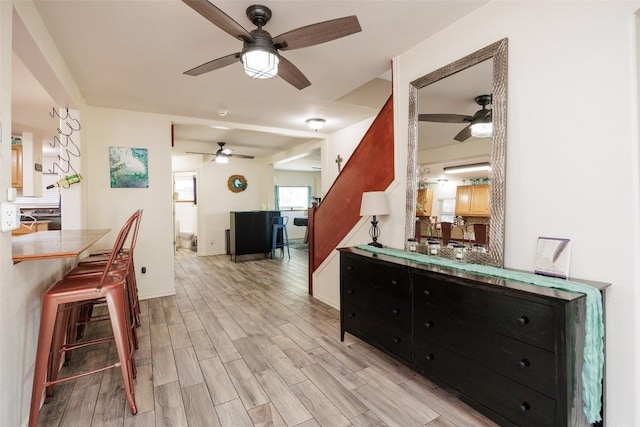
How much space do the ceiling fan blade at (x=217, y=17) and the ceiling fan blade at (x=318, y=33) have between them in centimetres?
22

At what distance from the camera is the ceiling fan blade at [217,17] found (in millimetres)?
1450

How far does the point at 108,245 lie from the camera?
3734 millimetres

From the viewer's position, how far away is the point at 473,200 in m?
2.01

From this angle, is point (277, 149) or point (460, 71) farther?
point (277, 149)

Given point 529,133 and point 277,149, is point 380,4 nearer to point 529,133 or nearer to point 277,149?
point 529,133

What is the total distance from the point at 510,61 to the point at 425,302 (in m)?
1.56

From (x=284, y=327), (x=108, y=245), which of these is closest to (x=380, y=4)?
(x=284, y=327)

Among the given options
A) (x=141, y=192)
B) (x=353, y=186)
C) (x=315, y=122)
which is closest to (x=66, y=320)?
(x=141, y=192)

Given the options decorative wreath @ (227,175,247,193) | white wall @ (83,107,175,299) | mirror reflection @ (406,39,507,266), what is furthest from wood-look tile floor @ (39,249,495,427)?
decorative wreath @ (227,175,247,193)

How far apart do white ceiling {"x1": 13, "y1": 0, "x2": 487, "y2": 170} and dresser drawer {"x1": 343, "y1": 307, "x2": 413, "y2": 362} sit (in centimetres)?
216

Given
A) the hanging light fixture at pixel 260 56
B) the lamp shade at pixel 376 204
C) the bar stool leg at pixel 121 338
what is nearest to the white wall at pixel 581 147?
the lamp shade at pixel 376 204

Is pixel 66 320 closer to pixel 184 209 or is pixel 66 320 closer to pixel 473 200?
pixel 473 200

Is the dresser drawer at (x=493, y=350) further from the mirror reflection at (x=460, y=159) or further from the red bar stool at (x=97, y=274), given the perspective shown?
the red bar stool at (x=97, y=274)

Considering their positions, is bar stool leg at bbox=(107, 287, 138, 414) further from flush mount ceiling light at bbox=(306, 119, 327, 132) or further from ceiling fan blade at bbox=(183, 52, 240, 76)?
flush mount ceiling light at bbox=(306, 119, 327, 132)
